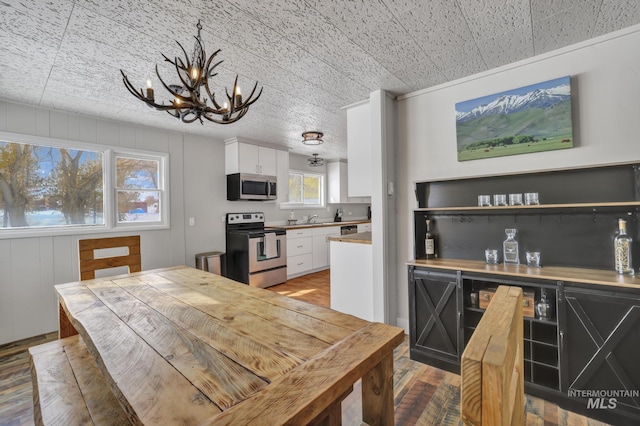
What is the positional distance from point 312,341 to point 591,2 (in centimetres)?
A: 228

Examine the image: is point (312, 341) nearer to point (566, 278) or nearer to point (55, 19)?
point (566, 278)

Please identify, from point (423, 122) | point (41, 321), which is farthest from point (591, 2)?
point (41, 321)

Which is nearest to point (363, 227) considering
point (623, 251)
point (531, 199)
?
point (531, 199)

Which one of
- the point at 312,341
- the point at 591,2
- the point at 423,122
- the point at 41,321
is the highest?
the point at 591,2

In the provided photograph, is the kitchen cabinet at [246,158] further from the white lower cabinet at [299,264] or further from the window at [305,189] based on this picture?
the white lower cabinet at [299,264]

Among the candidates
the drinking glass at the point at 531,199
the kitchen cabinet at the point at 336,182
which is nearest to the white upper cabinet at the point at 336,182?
the kitchen cabinet at the point at 336,182

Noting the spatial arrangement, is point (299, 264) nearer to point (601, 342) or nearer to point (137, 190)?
point (137, 190)

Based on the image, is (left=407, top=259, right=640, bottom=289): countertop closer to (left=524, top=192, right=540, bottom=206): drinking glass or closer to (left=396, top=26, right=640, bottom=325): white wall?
(left=524, top=192, right=540, bottom=206): drinking glass

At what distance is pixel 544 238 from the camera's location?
6.73ft

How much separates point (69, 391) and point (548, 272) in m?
2.62

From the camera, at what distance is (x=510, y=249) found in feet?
6.98

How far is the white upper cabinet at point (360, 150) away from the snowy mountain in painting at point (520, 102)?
2.84 feet

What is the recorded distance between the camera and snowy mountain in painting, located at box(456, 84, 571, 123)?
6.56 ft

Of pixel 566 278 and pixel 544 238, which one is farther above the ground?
pixel 544 238
